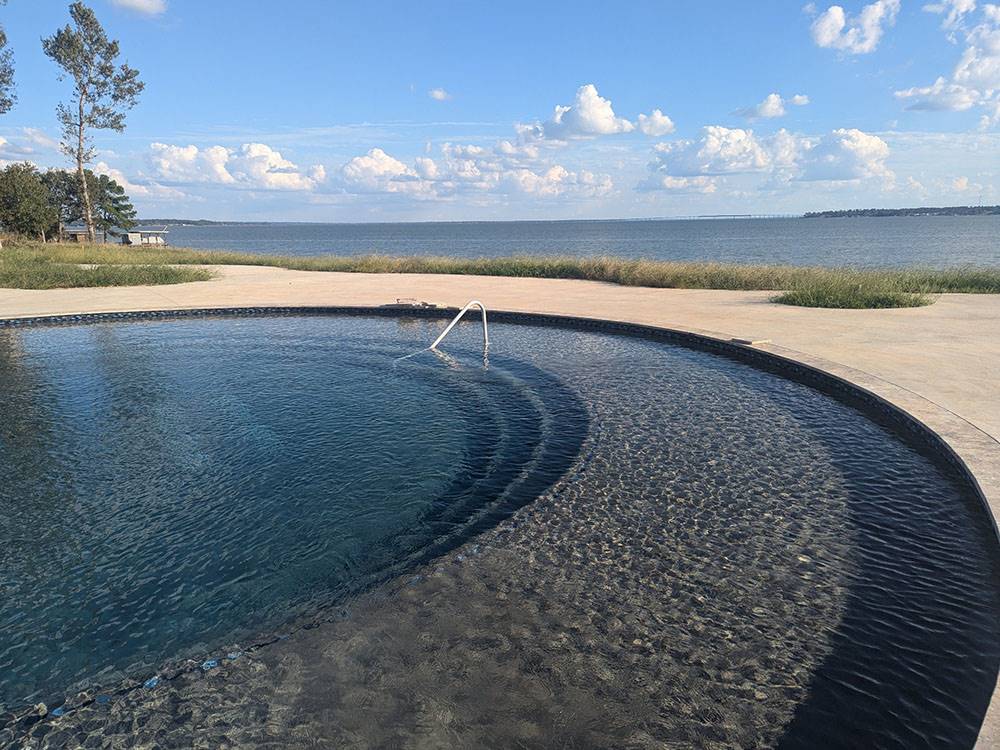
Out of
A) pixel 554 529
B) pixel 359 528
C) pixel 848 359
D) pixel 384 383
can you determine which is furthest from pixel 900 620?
pixel 384 383

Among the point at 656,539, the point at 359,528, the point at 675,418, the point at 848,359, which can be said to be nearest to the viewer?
the point at 656,539

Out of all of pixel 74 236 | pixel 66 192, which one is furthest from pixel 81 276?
pixel 66 192

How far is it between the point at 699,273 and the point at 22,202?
37.7 meters

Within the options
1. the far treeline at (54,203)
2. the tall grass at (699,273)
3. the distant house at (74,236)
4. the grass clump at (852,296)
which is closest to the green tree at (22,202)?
the far treeline at (54,203)

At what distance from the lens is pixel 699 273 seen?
61.4 ft

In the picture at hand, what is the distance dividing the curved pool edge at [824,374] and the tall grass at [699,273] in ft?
16.6

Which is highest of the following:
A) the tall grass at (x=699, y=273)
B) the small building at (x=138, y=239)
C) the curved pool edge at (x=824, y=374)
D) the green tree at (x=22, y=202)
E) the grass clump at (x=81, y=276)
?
the green tree at (x=22, y=202)

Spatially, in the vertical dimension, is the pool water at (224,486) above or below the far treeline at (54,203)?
below

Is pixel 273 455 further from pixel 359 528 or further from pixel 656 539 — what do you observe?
pixel 656 539

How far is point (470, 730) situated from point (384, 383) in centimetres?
658

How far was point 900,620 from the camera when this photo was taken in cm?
375

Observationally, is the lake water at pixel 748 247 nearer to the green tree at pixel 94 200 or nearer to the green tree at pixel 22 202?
the green tree at pixel 94 200

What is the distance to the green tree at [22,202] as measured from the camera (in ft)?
118

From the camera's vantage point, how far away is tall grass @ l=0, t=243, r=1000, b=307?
1438 cm
